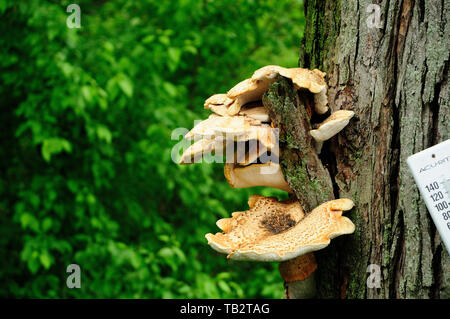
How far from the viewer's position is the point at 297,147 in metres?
1.42

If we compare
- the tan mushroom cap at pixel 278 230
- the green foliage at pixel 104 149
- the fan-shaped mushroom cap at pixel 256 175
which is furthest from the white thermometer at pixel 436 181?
the green foliage at pixel 104 149

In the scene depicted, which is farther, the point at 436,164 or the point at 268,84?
the point at 268,84

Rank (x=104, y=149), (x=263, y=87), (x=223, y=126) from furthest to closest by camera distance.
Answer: (x=104, y=149) < (x=263, y=87) < (x=223, y=126)

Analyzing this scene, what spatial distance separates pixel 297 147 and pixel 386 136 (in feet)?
1.01

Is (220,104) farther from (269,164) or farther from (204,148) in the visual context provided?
(269,164)

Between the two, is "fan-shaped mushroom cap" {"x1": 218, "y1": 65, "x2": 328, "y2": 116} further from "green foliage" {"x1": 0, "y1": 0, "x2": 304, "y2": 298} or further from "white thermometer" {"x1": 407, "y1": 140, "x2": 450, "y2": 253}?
"green foliage" {"x1": 0, "y1": 0, "x2": 304, "y2": 298}

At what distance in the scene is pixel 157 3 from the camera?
3.84 meters

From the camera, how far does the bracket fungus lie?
4.17ft

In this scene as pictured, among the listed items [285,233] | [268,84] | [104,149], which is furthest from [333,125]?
[104,149]

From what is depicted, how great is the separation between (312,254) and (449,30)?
89 centimetres

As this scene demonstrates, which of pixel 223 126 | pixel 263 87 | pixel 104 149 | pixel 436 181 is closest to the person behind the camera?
pixel 436 181

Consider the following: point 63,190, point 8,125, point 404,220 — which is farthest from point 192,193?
point 404,220

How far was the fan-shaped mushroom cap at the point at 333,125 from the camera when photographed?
133cm

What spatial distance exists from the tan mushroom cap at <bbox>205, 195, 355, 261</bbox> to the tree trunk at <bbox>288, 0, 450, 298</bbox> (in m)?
0.14
